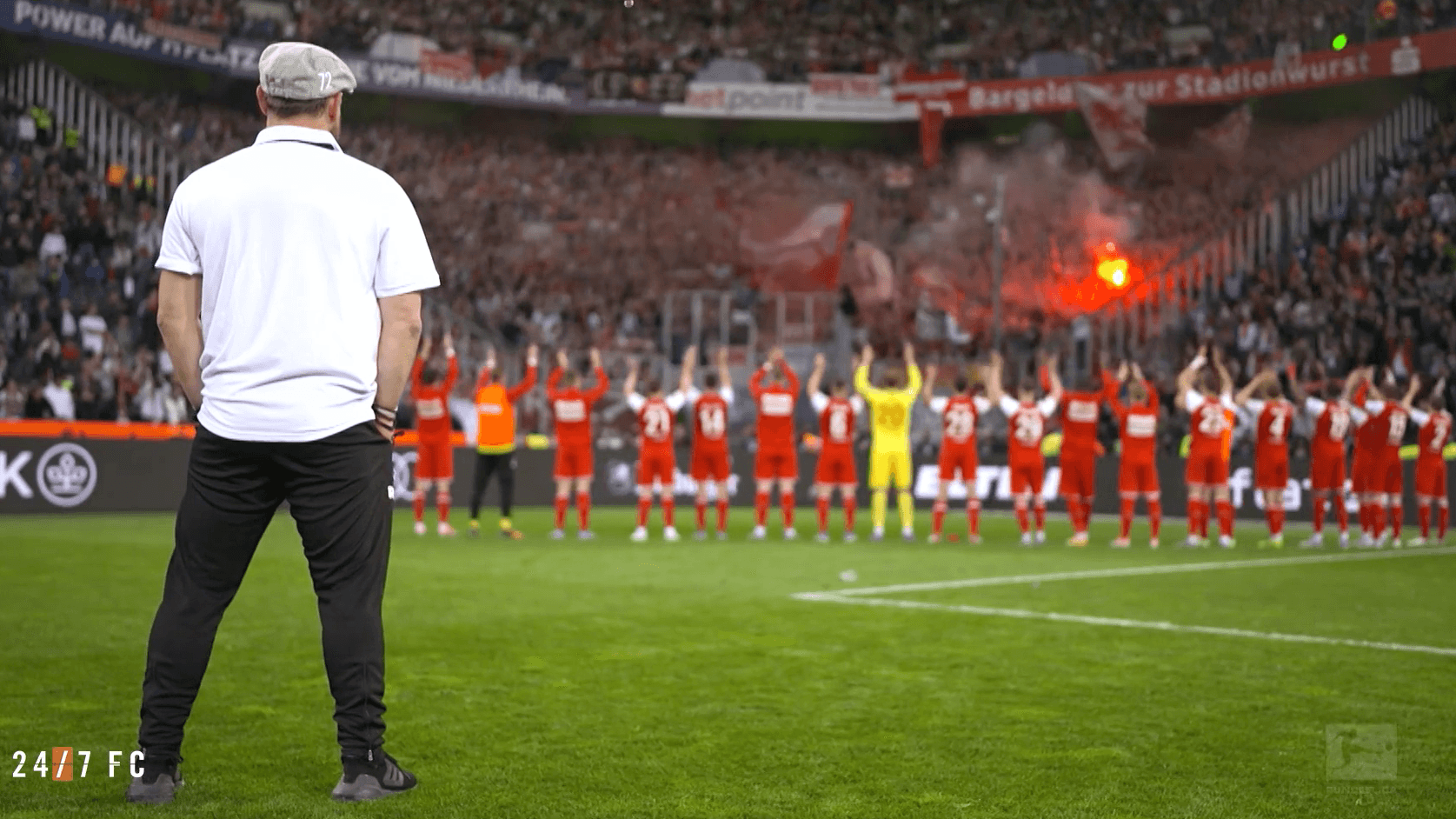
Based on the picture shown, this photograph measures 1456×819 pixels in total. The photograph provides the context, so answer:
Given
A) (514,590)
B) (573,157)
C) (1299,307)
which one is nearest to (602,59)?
(573,157)

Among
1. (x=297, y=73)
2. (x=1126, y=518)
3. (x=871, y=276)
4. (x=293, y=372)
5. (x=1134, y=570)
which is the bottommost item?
(x=1134, y=570)

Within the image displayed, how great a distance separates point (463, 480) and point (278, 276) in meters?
19.7

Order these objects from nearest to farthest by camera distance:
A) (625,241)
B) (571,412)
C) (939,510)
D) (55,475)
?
1. (571,412)
2. (939,510)
3. (55,475)
4. (625,241)

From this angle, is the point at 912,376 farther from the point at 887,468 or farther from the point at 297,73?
the point at 297,73

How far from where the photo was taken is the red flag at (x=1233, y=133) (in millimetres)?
33906

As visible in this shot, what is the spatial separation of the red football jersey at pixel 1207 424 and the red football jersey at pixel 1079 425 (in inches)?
42.7

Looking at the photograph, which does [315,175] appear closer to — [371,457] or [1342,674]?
[371,457]

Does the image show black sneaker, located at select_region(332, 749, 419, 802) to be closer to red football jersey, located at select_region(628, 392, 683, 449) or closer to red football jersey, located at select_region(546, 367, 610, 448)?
red football jersey, located at select_region(546, 367, 610, 448)

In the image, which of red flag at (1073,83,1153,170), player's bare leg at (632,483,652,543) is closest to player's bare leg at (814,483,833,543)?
player's bare leg at (632,483,652,543)

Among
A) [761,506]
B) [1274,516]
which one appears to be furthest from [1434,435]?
[761,506]

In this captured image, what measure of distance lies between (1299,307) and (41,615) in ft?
78.0

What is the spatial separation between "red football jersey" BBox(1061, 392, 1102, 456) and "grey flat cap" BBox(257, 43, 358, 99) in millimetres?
14200

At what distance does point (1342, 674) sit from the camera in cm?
712

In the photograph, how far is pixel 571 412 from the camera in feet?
57.3
